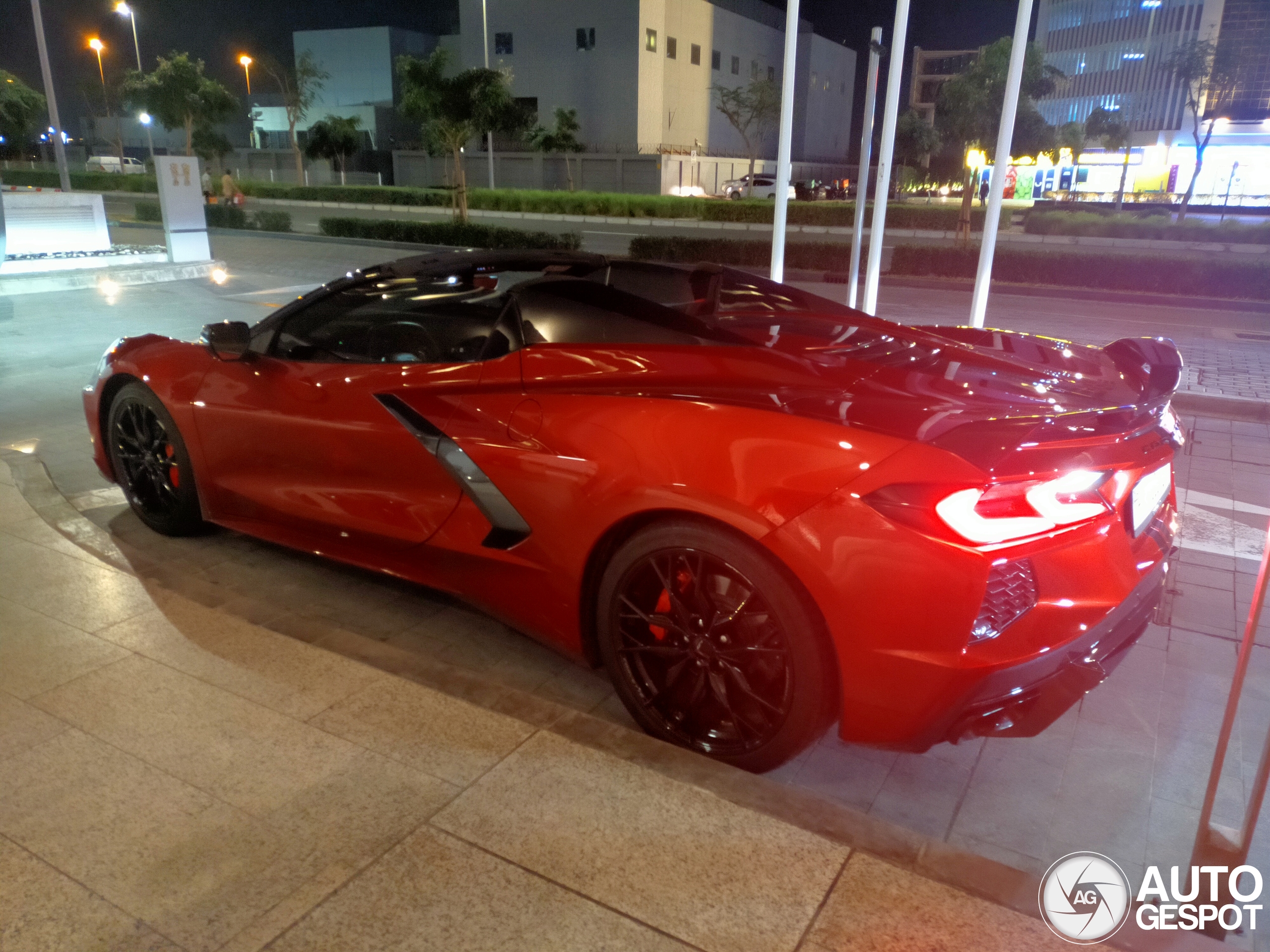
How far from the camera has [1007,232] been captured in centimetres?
2839

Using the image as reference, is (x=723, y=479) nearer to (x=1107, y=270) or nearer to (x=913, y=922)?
(x=913, y=922)

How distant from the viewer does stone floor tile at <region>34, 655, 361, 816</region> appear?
264cm

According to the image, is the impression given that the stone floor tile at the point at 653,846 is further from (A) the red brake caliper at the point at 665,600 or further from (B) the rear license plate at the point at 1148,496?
(B) the rear license plate at the point at 1148,496

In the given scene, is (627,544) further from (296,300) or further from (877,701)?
(296,300)

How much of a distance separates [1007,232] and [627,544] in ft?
94.9

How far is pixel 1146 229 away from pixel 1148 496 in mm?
26447

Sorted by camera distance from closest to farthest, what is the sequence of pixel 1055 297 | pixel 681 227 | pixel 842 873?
pixel 842 873
pixel 1055 297
pixel 681 227

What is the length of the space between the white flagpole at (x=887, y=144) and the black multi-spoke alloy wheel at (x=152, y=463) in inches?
295

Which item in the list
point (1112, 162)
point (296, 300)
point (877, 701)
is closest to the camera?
point (877, 701)

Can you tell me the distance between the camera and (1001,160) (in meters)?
9.10

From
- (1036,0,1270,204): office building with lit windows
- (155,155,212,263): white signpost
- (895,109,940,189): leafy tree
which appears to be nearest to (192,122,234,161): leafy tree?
(155,155,212,263): white signpost

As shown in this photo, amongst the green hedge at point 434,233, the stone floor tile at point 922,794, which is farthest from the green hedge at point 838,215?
the stone floor tile at point 922,794

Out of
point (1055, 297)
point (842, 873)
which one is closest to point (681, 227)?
point (1055, 297)

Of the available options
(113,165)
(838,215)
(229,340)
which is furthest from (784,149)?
(113,165)
